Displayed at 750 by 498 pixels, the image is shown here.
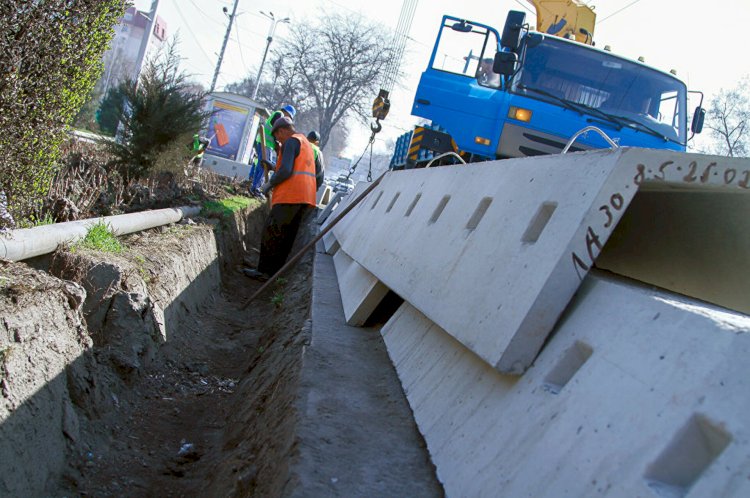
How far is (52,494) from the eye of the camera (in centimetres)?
304

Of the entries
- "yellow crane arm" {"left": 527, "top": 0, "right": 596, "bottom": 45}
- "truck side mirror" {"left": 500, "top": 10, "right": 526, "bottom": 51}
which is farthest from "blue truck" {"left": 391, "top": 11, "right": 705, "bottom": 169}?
"yellow crane arm" {"left": 527, "top": 0, "right": 596, "bottom": 45}

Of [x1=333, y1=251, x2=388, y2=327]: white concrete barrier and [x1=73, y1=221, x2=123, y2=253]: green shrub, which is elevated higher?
[x1=333, y1=251, x2=388, y2=327]: white concrete barrier

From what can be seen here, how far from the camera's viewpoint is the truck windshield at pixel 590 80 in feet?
28.9

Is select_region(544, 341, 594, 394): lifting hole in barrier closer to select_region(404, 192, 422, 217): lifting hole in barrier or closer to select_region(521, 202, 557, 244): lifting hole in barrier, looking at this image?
select_region(521, 202, 557, 244): lifting hole in barrier

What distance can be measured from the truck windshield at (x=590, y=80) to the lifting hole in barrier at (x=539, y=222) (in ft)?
20.6

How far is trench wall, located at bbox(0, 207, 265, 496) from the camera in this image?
294 cm

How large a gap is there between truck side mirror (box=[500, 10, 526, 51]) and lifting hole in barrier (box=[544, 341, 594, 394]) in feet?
22.6

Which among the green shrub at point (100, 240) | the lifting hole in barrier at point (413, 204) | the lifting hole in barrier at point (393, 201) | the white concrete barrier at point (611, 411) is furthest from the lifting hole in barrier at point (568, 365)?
the lifting hole in barrier at point (393, 201)

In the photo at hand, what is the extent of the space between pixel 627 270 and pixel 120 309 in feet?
10.2

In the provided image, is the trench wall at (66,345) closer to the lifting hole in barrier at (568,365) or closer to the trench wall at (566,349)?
the trench wall at (566,349)

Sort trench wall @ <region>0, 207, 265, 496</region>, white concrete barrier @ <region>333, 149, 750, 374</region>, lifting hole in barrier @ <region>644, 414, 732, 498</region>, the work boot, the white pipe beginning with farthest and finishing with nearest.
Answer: the work boot, the white pipe, trench wall @ <region>0, 207, 265, 496</region>, white concrete barrier @ <region>333, 149, 750, 374</region>, lifting hole in barrier @ <region>644, 414, 732, 498</region>

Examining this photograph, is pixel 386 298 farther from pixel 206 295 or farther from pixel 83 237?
pixel 206 295

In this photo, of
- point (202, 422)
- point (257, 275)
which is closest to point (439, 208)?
point (202, 422)

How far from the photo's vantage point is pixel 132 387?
4344mm
